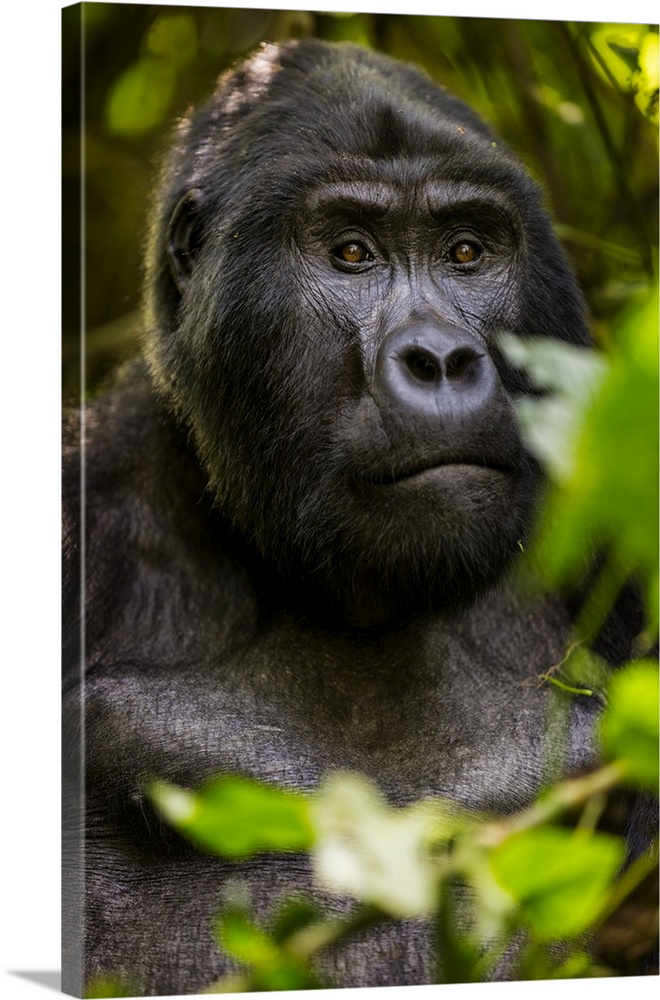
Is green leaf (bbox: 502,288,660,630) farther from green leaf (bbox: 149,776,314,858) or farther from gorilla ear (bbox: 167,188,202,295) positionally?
gorilla ear (bbox: 167,188,202,295)

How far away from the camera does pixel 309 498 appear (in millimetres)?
3051

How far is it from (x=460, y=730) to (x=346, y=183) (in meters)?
1.34

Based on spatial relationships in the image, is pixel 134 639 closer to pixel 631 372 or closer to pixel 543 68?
pixel 543 68

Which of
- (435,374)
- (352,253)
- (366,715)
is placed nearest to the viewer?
(435,374)

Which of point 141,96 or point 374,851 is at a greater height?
point 141,96

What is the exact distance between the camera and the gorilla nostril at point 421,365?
2828mm

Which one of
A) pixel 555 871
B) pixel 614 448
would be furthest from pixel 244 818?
pixel 614 448

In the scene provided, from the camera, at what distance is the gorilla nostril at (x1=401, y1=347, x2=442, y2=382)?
283 centimetres

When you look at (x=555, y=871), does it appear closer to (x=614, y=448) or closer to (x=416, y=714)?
(x=614, y=448)

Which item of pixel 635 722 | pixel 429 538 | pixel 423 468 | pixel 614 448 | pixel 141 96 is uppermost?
pixel 141 96

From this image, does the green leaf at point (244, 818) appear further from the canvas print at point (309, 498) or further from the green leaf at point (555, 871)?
the canvas print at point (309, 498)

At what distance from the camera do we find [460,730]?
3338 millimetres

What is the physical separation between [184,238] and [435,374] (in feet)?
2.78

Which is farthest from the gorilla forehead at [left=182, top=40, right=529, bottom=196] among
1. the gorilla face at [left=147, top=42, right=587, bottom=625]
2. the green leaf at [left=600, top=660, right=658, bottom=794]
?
the green leaf at [left=600, top=660, right=658, bottom=794]
